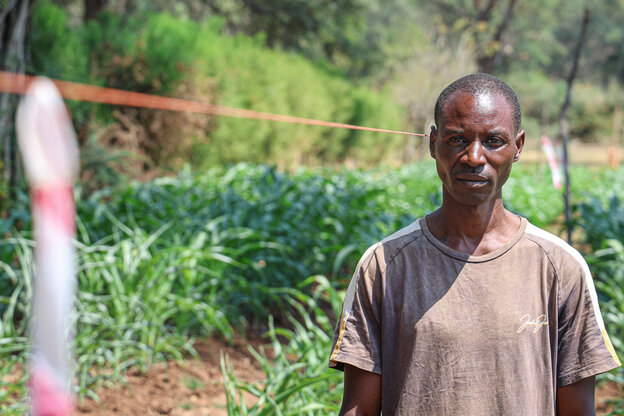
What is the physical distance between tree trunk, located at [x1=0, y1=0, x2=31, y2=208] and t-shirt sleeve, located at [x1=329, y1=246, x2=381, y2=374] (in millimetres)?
3547

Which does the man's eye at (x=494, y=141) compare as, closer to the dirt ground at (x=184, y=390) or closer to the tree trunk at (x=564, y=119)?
the dirt ground at (x=184, y=390)

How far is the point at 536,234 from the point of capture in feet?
4.95

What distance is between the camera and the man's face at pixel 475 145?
140cm

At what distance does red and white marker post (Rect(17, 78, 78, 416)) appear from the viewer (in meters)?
0.26

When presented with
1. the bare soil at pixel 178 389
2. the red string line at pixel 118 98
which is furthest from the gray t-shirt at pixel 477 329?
the bare soil at pixel 178 389

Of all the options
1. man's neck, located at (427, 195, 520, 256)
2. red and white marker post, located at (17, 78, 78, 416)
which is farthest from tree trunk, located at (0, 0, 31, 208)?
red and white marker post, located at (17, 78, 78, 416)

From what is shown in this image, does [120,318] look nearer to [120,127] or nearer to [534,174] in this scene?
[120,127]

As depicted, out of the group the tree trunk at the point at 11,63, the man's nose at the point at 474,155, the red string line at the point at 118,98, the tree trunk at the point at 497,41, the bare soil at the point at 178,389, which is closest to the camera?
the red string line at the point at 118,98

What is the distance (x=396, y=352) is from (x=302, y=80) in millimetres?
11253

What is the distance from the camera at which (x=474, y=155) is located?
138cm

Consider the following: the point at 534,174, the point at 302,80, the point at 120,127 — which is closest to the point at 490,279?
the point at 120,127

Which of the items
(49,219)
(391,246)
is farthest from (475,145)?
(49,219)

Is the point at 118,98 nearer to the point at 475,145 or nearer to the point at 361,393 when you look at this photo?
the point at 475,145

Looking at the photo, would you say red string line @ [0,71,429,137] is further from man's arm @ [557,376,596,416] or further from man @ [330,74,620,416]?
man's arm @ [557,376,596,416]
